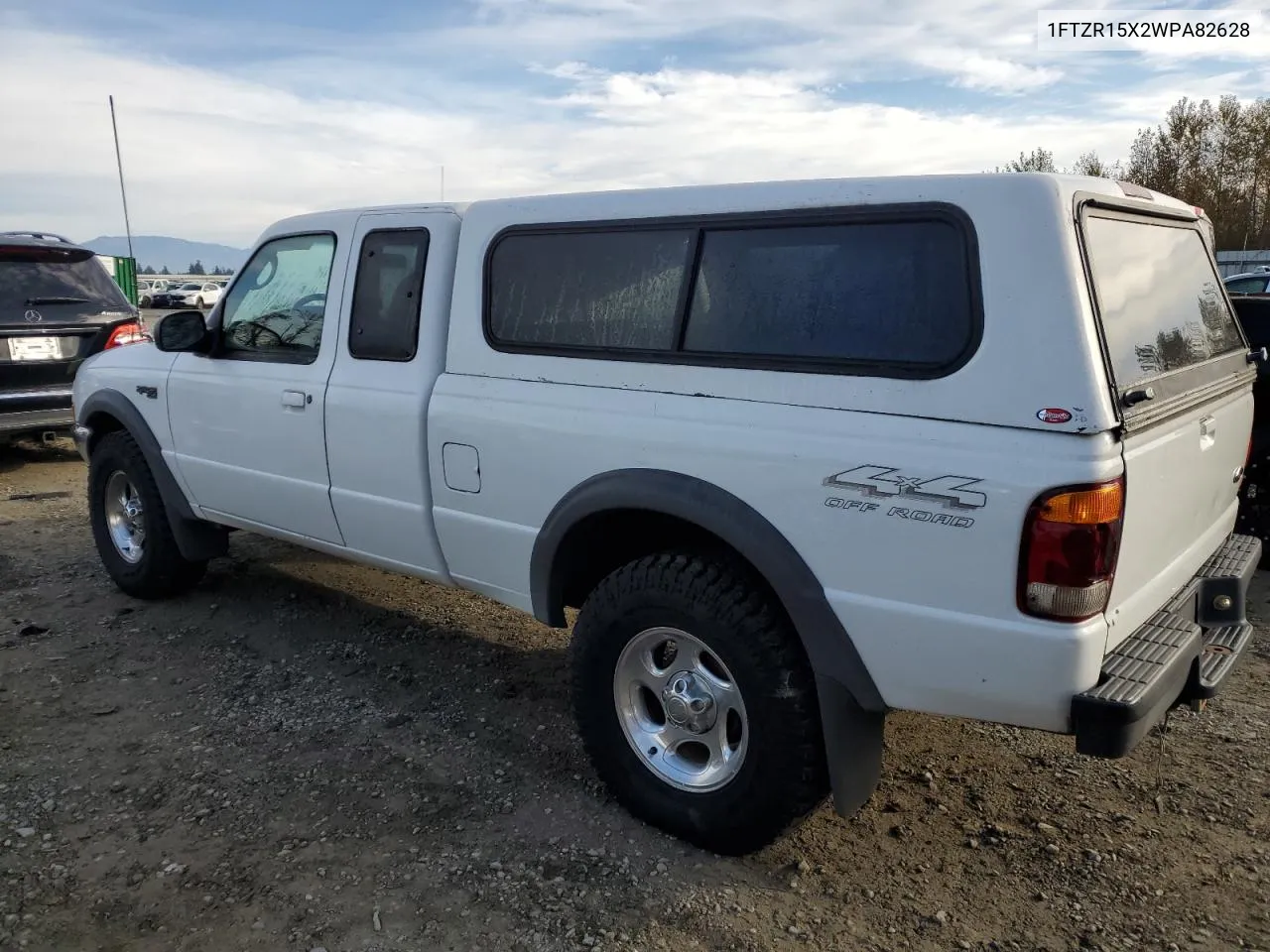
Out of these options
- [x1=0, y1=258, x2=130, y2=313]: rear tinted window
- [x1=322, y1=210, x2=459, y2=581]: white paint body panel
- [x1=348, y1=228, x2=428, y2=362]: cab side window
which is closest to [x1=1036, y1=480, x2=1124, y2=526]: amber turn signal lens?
[x1=322, y1=210, x2=459, y2=581]: white paint body panel

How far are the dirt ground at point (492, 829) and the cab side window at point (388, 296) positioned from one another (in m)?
1.45

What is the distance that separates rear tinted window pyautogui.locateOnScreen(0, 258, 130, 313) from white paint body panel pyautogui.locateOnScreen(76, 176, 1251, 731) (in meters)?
4.92

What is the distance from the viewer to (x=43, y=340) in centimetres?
752

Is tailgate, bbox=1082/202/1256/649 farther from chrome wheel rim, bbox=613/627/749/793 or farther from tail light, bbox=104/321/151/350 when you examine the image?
tail light, bbox=104/321/151/350

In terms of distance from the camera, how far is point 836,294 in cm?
262

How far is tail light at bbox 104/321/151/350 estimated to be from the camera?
783cm

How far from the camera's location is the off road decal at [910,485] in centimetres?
227

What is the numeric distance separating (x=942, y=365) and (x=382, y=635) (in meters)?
3.22

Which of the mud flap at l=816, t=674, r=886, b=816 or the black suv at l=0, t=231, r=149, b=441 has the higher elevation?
the black suv at l=0, t=231, r=149, b=441

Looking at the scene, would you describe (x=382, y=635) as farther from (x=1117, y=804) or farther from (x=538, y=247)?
(x=1117, y=804)

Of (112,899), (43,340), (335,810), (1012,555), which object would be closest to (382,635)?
(335,810)

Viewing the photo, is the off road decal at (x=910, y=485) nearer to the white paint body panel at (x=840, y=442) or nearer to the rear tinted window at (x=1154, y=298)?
the white paint body panel at (x=840, y=442)

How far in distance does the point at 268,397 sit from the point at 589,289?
1745 millimetres

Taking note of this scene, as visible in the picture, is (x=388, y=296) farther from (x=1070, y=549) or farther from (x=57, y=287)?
(x=57, y=287)
